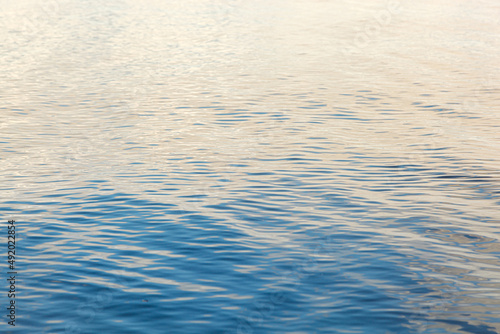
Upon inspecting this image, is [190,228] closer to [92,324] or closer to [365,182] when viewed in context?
[92,324]

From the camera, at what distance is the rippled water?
13.1m

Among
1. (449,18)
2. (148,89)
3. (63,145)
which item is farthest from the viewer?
(449,18)

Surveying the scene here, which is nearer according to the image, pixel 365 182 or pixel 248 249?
pixel 248 249

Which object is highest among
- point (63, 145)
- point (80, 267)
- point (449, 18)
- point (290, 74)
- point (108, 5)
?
point (108, 5)

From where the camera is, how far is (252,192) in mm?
19484

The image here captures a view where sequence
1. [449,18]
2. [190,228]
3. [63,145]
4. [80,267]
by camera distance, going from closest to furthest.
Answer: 1. [80,267]
2. [190,228]
3. [63,145]
4. [449,18]

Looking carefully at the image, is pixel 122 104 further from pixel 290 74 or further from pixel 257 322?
pixel 257 322

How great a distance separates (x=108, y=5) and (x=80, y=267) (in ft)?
211

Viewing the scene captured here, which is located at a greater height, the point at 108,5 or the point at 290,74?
the point at 108,5

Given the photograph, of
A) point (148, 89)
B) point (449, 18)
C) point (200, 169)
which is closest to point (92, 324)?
point (200, 169)

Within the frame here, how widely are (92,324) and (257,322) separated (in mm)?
3034

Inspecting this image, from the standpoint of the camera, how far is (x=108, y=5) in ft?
244

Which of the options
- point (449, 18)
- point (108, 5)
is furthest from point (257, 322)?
point (108, 5)

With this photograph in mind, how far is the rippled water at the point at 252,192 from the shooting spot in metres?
13.1
